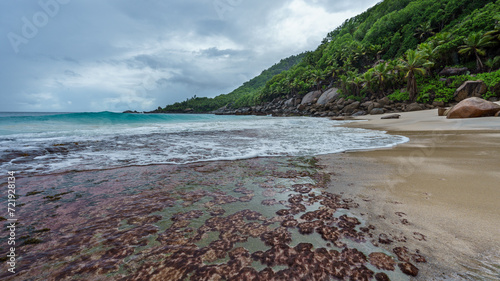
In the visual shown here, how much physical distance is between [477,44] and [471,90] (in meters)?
7.04

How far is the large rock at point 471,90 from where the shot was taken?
1812 cm

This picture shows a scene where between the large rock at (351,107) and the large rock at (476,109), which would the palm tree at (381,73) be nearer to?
the large rock at (351,107)

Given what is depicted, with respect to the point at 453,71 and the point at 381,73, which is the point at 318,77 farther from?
the point at 453,71

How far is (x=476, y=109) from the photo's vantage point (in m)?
10.2

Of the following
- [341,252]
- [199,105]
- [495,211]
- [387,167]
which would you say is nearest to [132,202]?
[341,252]

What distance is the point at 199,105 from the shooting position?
355ft

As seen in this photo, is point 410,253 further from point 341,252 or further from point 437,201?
point 437,201

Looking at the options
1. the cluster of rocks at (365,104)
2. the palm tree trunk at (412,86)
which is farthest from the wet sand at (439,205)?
the palm tree trunk at (412,86)

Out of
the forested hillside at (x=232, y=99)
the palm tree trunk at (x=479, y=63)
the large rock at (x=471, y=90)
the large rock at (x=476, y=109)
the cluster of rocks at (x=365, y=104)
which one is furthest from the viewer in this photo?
the forested hillside at (x=232, y=99)

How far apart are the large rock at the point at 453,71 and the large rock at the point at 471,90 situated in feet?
17.8

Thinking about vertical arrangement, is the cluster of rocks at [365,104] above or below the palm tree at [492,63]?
below

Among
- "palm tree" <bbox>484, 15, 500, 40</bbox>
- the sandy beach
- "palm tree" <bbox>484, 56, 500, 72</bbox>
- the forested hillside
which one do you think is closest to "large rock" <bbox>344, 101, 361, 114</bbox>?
"palm tree" <bbox>484, 56, 500, 72</bbox>

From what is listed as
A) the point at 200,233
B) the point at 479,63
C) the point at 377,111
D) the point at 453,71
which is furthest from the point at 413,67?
the point at 200,233

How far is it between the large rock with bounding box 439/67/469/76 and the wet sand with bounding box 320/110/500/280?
2931cm
